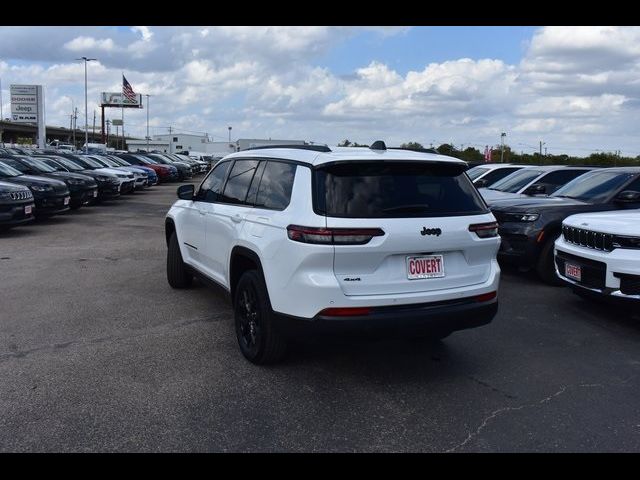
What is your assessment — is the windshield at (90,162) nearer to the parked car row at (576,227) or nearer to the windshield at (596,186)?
the parked car row at (576,227)

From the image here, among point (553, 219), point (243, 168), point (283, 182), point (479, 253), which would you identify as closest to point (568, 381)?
point (479, 253)

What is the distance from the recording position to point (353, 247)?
388 cm

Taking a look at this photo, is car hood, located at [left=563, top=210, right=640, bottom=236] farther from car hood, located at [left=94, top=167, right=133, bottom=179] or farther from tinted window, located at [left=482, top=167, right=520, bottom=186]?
car hood, located at [left=94, top=167, right=133, bottom=179]

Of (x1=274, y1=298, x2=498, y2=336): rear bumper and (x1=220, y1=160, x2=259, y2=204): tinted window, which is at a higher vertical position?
(x1=220, y1=160, x2=259, y2=204): tinted window

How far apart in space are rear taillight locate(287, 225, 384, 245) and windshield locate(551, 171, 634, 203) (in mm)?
5559

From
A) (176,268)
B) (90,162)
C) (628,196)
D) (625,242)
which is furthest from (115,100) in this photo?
(625,242)

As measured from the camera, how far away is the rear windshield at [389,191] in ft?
13.2

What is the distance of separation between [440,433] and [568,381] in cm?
147

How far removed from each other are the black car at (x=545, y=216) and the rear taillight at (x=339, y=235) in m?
4.60

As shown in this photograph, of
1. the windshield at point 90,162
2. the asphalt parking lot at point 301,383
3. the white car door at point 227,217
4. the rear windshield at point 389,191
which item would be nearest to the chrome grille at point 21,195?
the asphalt parking lot at point 301,383

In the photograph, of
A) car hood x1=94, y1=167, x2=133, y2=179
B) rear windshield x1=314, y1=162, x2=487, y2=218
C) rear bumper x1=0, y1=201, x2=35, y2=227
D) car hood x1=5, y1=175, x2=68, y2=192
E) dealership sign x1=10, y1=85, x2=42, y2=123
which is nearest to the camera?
rear windshield x1=314, y1=162, x2=487, y2=218

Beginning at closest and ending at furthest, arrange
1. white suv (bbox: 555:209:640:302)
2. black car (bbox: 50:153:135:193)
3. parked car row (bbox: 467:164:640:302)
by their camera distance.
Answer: white suv (bbox: 555:209:640:302) → parked car row (bbox: 467:164:640:302) → black car (bbox: 50:153:135:193)

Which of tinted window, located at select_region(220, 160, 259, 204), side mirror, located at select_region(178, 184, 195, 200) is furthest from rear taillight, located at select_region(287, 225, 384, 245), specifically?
side mirror, located at select_region(178, 184, 195, 200)

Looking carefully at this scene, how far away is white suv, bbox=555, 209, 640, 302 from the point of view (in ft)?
18.0
